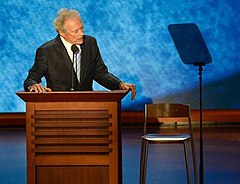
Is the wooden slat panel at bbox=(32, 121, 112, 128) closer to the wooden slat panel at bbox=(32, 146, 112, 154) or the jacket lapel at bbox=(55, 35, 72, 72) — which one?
the wooden slat panel at bbox=(32, 146, 112, 154)

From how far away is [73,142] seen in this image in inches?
135

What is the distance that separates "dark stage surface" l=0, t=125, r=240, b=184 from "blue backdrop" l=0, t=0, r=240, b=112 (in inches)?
26.9

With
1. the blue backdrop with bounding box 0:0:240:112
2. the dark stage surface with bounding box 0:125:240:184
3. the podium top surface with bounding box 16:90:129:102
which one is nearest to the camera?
the podium top surface with bounding box 16:90:129:102

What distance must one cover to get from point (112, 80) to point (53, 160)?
2.27 ft

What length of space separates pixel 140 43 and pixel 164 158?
280cm

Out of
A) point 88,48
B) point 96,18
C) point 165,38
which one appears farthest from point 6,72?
point 88,48

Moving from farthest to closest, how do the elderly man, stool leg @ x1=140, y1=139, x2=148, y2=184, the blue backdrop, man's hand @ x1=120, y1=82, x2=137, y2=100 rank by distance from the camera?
the blue backdrop
stool leg @ x1=140, y1=139, x2=148, y2=184
the elderly man
man's hand @ x1=120, y1=82, x2=137, y2=100

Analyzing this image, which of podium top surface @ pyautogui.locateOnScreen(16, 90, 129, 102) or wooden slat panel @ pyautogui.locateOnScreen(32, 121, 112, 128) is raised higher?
podium top surface @ pyautogui.locateOnScreen(16, 90, 129, 102)

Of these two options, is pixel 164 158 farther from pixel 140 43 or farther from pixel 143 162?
pixel 140 43

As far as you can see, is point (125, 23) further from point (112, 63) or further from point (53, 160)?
point (53, 160)

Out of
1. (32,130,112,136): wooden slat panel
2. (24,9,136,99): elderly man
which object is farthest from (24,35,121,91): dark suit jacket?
(32,130,112,136): wooden slat panel

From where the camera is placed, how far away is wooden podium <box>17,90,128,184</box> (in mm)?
3402

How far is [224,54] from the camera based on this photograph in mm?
8617

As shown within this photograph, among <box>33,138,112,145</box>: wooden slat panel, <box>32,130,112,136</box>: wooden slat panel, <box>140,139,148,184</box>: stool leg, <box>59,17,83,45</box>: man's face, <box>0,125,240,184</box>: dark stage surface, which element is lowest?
<box>0,125,240,184</box>: dark stage surface
